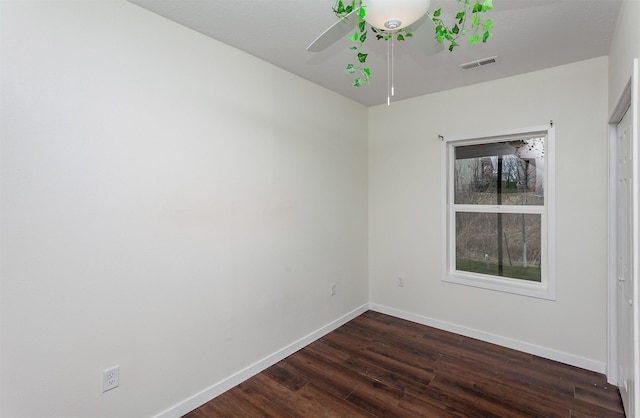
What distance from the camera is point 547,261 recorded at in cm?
290

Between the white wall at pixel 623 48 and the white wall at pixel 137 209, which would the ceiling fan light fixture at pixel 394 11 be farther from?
the white wall at pixel 137 209

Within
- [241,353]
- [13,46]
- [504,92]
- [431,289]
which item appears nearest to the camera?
[13,46]

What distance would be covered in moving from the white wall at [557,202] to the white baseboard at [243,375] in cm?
100

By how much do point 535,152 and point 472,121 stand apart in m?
0.65

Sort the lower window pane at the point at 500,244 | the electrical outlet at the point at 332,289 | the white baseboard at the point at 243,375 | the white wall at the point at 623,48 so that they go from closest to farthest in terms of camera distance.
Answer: the white wall at the point at 623,48
the white baseboard at the point at 243,375
the lower window pane at the point at 500,244
the electrical outlet at the point at 332,289

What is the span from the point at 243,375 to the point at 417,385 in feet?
4.50

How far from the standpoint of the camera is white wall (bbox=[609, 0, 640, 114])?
5.06ft

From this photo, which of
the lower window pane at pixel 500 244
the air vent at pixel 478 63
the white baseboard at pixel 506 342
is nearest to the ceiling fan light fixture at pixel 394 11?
the air vent at pixel 478 63

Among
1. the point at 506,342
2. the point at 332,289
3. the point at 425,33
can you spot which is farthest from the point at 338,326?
the point at 425,33

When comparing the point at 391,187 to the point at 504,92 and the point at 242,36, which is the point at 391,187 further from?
the point at 242,36

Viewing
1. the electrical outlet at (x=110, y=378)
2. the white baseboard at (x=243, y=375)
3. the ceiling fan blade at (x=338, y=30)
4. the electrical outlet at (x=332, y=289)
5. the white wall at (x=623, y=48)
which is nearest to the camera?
the ceiling fan blade at (x=338, y=30)

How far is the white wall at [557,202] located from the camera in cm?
264

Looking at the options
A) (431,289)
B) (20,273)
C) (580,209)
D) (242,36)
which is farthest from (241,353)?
(580,209)

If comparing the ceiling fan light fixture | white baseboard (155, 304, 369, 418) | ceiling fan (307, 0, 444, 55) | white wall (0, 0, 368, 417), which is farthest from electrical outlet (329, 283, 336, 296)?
the ceiling fan light fixture
